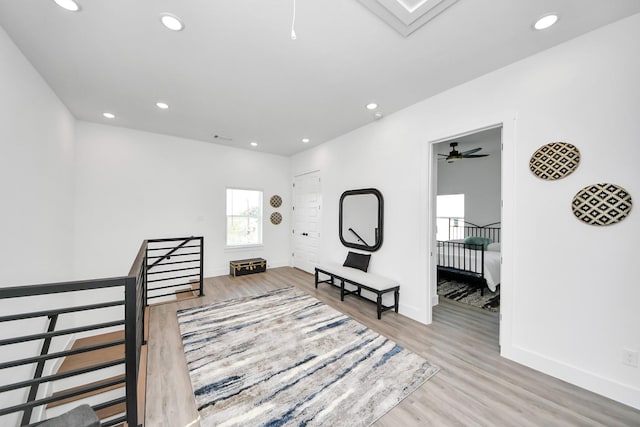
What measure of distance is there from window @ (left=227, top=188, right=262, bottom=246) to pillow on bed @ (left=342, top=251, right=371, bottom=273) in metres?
2.59

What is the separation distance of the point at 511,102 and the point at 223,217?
5.26 m

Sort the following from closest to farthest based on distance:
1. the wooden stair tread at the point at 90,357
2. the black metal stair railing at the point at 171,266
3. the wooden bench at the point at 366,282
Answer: the wooden stair tread at the point at 90,357 → the wooden bench at the point at 366,282 → the black metal stair railing at the point at 171,266

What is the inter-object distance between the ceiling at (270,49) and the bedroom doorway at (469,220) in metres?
1.42

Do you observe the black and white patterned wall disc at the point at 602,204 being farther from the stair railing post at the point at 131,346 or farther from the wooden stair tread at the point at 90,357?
the wooden stair tread at the point at 90,357

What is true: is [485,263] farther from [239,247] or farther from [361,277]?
[239,247]

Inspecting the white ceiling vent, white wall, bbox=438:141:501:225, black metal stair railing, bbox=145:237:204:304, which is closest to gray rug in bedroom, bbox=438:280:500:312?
white wall, bbox=438:141:501:225

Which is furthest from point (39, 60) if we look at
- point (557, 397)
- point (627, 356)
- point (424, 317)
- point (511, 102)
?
point (627, 356)

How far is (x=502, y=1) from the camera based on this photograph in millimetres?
1686

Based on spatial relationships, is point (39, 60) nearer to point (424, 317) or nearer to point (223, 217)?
point (223, 217)

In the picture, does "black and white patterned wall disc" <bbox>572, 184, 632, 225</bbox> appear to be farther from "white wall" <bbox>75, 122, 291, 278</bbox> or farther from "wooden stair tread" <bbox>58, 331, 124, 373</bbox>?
"white wall" <bbox>75, 122, 291, 278</bbox>

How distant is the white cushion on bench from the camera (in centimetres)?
332

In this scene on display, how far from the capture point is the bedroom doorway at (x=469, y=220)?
4.05 metres

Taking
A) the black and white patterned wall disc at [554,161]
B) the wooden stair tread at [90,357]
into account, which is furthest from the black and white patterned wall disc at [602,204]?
the wooden stair tread at [90,357]

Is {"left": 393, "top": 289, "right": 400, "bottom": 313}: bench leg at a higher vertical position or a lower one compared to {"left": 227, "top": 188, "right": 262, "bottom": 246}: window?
lower
